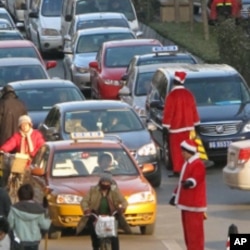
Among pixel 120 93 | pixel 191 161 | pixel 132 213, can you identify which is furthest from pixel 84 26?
pixel 191 161

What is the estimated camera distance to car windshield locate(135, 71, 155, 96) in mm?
29453

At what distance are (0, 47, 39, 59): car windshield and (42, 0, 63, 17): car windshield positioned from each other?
33.5 ft

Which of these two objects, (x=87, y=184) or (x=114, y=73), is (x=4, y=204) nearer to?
(x=87, y=184)

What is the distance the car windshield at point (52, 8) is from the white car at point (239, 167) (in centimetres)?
2386

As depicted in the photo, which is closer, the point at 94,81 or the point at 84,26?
the point at 94,81

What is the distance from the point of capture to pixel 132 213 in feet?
61.1

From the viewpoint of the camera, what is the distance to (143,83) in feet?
97.6

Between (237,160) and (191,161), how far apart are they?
4797 millimetres

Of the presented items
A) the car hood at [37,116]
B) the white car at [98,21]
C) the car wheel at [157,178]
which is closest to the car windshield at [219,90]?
the car hood at [37,116]

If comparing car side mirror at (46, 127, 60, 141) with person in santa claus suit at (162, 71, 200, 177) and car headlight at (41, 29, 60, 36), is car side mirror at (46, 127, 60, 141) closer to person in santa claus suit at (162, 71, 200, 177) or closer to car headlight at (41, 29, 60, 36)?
person in santa claus suit at (162, 71, 200, 177)

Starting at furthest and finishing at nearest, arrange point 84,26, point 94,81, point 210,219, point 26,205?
1. point 84,26
2. point 94,81
3. point 210,219
4. point 26,205

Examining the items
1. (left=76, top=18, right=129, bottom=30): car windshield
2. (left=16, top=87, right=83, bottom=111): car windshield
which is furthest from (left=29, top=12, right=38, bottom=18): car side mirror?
(left=16, top=87, right=83, bottom=111): car windshield

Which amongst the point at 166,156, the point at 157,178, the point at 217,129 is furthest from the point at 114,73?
the point at 157,178

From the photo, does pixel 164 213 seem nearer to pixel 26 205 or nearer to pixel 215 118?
pixel 215 118
